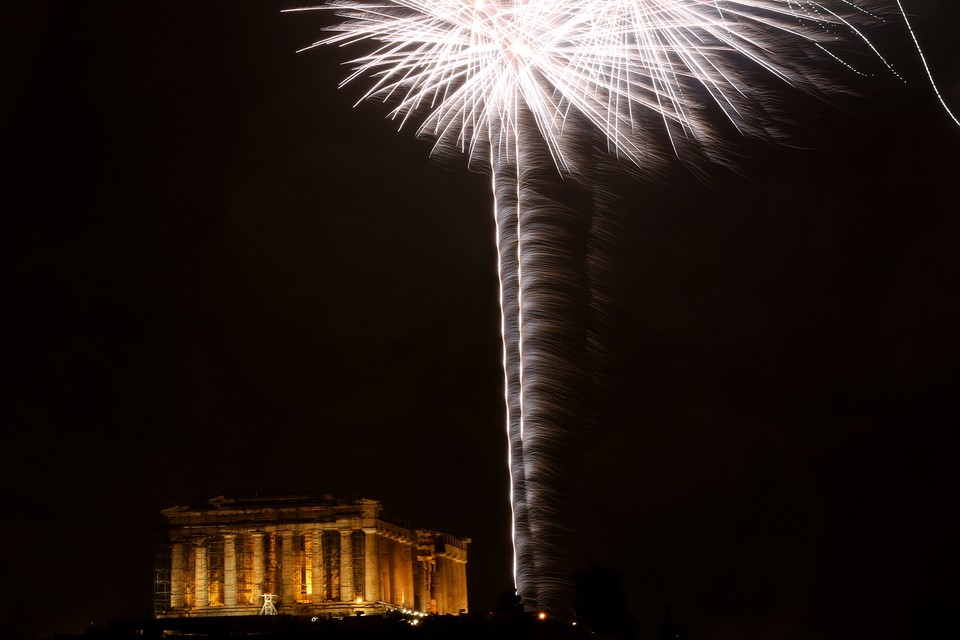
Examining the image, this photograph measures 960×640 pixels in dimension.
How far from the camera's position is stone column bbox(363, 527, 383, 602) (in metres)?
73.2

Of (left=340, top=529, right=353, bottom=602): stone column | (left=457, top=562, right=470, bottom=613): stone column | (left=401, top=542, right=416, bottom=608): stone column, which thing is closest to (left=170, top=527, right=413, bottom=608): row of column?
(left=340, top=529, right=353, bottom=602): stone column

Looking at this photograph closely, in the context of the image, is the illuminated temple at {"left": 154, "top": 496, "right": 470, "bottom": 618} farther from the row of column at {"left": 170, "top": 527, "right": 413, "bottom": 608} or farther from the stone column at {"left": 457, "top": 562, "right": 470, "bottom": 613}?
the stone column at {"left": 457, "top": 562, "right": 470, "bottom": 613}

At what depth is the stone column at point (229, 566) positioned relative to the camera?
→ 73.8 meters

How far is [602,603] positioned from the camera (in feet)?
256

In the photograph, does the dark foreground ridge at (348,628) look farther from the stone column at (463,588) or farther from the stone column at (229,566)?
the stone column at (463,588)

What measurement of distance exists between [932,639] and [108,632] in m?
42.1

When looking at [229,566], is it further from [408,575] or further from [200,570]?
[408,575]

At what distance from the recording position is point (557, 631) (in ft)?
203

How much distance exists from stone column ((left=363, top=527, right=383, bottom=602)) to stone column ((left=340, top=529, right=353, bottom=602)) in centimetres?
75

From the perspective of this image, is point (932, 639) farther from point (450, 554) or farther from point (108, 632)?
point (108, 632)

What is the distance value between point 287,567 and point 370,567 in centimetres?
465

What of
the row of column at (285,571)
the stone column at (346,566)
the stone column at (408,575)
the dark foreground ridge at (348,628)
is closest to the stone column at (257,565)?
the row of column at (285,571)

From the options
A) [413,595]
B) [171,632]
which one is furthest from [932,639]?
[171,632]

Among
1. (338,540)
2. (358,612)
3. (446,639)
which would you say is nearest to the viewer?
(446,639)
